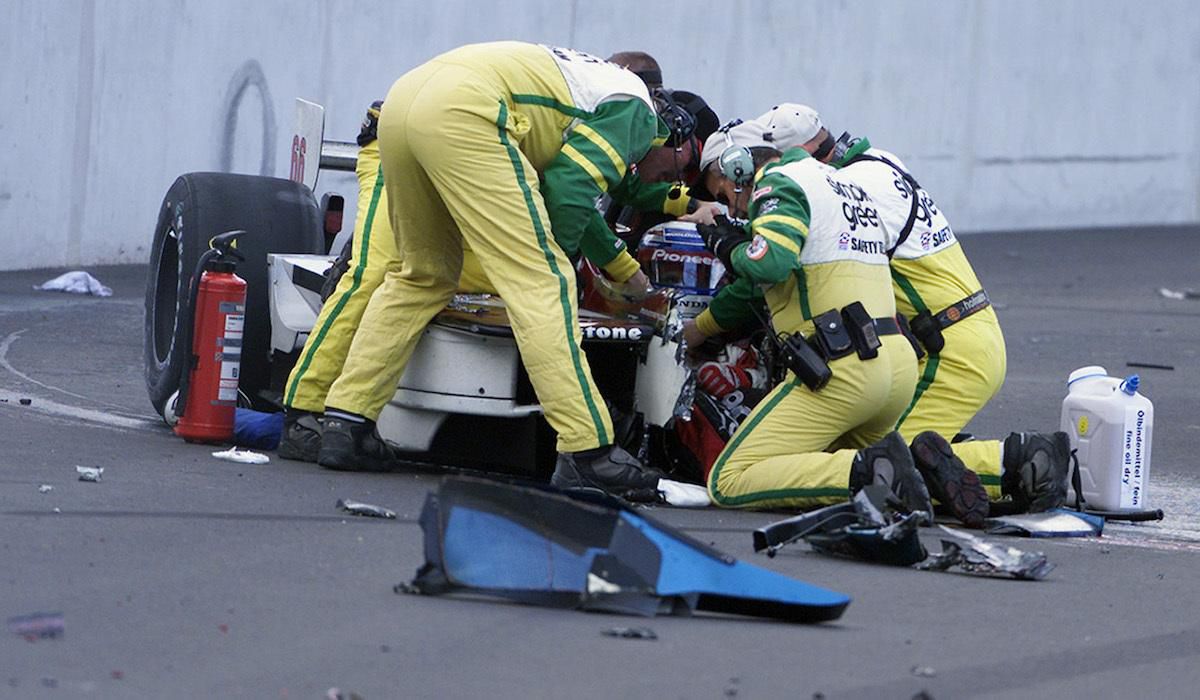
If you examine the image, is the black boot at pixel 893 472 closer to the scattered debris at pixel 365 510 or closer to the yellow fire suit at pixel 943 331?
the yellow fire suit at pixel 943 331

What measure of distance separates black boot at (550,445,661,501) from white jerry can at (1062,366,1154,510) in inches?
61.7

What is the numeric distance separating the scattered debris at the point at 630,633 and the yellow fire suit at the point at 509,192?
1675mm

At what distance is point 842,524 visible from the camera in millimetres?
5395

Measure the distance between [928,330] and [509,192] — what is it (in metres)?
1.63

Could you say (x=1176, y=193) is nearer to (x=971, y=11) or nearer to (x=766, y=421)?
(x=971, y=11)

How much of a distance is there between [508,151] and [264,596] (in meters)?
2.02

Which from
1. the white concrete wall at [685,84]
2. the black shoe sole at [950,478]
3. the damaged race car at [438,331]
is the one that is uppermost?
the white concrete wall at [685,84]

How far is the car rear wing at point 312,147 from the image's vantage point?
7.81m

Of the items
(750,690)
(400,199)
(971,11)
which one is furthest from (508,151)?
(971,11)

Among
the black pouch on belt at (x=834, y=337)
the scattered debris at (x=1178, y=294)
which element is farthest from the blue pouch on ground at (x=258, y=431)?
the scattered debris at (x=1178, y=294)

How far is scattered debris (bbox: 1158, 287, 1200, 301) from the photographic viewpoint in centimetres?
1541

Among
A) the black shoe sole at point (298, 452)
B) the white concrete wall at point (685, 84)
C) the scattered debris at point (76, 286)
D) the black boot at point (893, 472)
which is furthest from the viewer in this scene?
the white concrete wall at point (685, 84)

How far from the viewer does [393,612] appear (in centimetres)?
430

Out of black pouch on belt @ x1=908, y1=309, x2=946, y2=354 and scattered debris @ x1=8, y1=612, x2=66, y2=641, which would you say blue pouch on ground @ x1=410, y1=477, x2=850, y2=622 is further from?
black pouch on belt @ x1=908, y1=309, x2=946, y2=354
